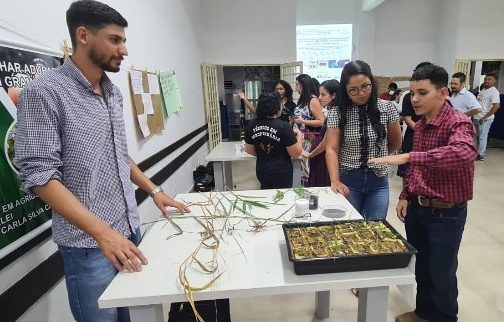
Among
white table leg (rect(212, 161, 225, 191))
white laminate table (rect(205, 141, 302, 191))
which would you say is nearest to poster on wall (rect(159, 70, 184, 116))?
white laminate table (rect(205, 141, 302, 191))

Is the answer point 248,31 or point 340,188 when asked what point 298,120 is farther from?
point 248,31

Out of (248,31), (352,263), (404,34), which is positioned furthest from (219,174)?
(404,34)

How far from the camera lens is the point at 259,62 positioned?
5.54 m

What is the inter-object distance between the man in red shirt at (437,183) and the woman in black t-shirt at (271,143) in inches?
38.0

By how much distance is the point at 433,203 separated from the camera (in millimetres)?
1449

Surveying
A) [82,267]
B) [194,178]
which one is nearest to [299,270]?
[82,267]

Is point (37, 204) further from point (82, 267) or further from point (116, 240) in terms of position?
point (116, 240)

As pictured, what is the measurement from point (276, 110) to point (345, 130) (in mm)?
697

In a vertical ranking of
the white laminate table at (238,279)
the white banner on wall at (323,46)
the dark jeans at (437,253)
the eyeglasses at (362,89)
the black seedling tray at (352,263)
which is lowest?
the dark jeans at (437,253)

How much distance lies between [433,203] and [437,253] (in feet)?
0.87

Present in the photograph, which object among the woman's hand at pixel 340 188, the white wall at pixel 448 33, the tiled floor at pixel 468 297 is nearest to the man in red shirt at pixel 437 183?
the woman's hand at pixel 340 188

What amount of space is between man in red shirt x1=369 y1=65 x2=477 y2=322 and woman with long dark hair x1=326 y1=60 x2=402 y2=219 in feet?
0.63

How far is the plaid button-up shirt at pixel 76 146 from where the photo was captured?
85 cm

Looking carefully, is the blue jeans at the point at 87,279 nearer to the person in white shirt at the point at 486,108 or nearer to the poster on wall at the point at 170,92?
the poster on wall at the point at 170,92
